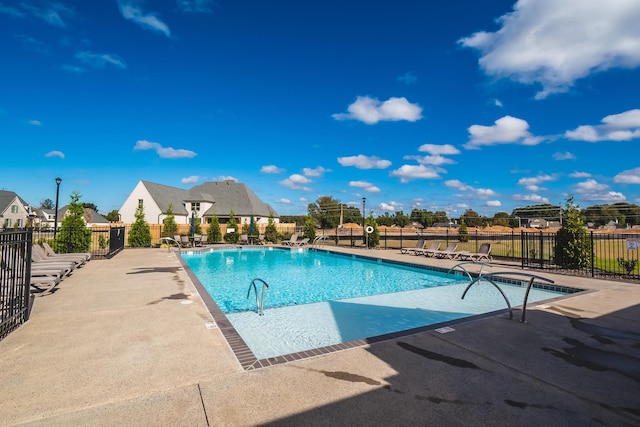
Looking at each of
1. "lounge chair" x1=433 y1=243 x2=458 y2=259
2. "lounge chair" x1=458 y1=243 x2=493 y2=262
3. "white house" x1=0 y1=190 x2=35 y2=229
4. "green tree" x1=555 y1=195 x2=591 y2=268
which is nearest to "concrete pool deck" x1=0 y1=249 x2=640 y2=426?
"green tree" x1=555 y1=195 x2=591 y2=268

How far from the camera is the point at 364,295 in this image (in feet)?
29.9

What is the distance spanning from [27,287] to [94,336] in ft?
5.41

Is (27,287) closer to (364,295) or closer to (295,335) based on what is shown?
(295,335)

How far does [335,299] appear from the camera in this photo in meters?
8.63

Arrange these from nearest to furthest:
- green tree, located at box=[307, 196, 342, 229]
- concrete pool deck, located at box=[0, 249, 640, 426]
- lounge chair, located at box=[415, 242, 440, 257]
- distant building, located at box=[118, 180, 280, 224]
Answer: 1. concrete pool deck, located at box=[0, 249, 640, 426]
2. lounge chair, located at box=[415, 242, 440, 257]
3. distant building, located at box=[118, 180, 280, 224]
4. green tree, located at box=[307, 196, 342, 229]

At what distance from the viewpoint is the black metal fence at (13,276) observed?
4258 millimetres

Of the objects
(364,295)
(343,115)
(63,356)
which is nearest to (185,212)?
(343,115)

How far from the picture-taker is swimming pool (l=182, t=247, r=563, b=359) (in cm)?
585

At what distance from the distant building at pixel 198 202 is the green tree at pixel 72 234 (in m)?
24.1

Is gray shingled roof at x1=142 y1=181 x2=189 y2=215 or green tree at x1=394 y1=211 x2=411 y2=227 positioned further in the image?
green tree at x1=394 y1=211 x2=411 y2=227

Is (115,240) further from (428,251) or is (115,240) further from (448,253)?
(448,253)

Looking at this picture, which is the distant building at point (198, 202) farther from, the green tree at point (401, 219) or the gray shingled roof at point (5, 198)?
the green tree at point (401, 219)

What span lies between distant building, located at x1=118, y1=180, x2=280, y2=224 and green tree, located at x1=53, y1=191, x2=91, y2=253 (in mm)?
24109

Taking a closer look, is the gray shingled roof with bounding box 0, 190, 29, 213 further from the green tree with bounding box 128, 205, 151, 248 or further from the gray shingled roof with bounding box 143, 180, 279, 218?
the green tree with bounding box 128, 205, 151, 248
